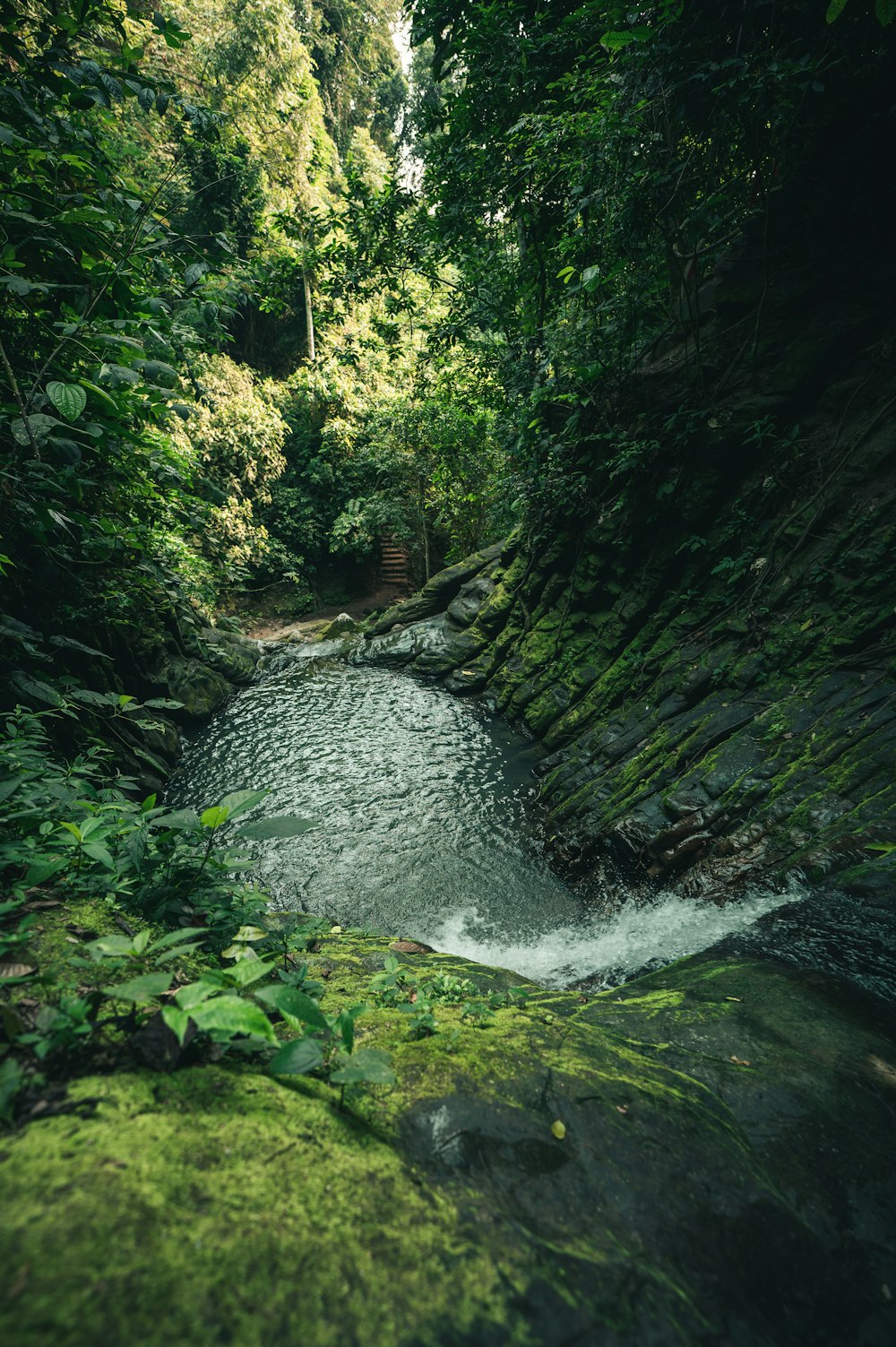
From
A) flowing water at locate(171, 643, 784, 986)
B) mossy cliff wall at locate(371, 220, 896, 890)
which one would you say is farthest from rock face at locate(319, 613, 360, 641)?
mossy cliff wall at locate(371, 220, 896, 890)

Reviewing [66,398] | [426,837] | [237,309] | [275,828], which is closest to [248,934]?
[275,828]

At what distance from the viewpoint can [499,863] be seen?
5.48 m

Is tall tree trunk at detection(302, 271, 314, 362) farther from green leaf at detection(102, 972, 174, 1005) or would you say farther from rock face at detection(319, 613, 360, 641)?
green leaf at detection(102, 972, 174, 1005)

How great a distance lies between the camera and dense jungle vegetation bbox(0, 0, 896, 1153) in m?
1.83

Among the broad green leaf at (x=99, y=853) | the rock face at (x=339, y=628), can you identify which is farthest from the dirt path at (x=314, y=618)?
the broad green leaf at (x=99, y=853)

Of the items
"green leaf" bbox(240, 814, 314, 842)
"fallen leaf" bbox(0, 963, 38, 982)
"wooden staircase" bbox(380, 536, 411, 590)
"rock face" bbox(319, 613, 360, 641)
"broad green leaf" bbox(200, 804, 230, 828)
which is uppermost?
"wooden staircase" bbox(380, 536, 411, 590)

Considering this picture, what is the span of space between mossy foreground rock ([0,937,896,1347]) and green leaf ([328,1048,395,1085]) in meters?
0.08

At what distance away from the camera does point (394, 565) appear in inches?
760

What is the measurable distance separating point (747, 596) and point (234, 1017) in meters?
5.83

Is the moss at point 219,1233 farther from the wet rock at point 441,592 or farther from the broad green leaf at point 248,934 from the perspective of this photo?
the wet rock at point 441,592

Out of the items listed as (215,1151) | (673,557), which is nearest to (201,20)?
(673,557)

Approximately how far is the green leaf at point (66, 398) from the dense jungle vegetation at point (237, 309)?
0.01m

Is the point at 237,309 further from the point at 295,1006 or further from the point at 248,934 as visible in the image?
the point at 295,1006

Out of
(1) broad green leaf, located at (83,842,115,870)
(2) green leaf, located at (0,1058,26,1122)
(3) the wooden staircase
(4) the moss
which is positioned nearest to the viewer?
(4) the moss
